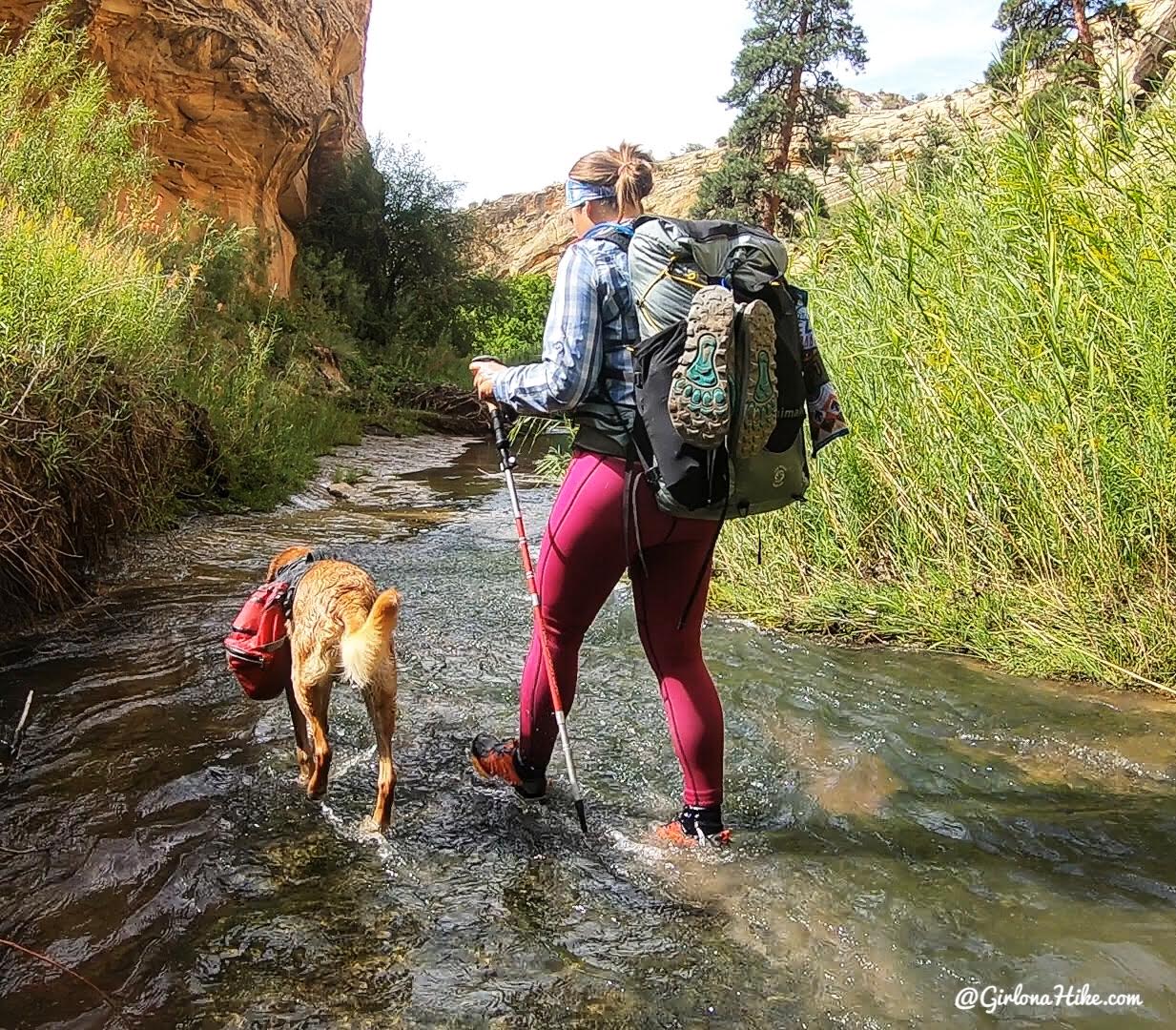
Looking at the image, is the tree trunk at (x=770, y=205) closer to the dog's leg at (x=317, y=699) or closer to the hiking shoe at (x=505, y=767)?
the hiking shoe at (x=505, y=767)

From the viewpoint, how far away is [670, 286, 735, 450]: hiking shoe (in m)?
2.68

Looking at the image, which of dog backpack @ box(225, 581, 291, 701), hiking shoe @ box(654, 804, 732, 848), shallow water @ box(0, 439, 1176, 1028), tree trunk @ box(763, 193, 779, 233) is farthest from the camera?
tree trunk @ box(763, 193, 779, 233)

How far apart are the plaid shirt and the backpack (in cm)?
8

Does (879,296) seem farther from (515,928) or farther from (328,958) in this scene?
(328,958)

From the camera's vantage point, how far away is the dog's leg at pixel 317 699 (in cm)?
339

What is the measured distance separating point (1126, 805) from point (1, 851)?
3863 millimetres

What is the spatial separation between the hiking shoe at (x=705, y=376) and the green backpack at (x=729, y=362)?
36mm

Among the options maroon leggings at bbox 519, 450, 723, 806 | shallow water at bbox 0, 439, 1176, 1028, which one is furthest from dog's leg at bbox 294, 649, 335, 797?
maroon leggings at bbox 519, 450, 723, 806

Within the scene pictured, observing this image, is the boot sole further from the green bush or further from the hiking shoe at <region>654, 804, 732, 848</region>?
the green bush

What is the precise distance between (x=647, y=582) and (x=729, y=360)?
837 mm

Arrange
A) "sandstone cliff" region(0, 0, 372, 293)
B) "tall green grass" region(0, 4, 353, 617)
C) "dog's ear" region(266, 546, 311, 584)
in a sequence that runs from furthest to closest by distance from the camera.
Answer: "sandstone cliff" region(0, 0, 372, 293), "tall green grass" region(0, 4, 353, 617), "dog's ear" region(266, 546, 311, 584)

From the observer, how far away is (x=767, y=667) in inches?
200

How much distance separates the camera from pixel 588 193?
3.16 metres

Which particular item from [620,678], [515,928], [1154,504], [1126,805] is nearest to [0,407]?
[620,678]
